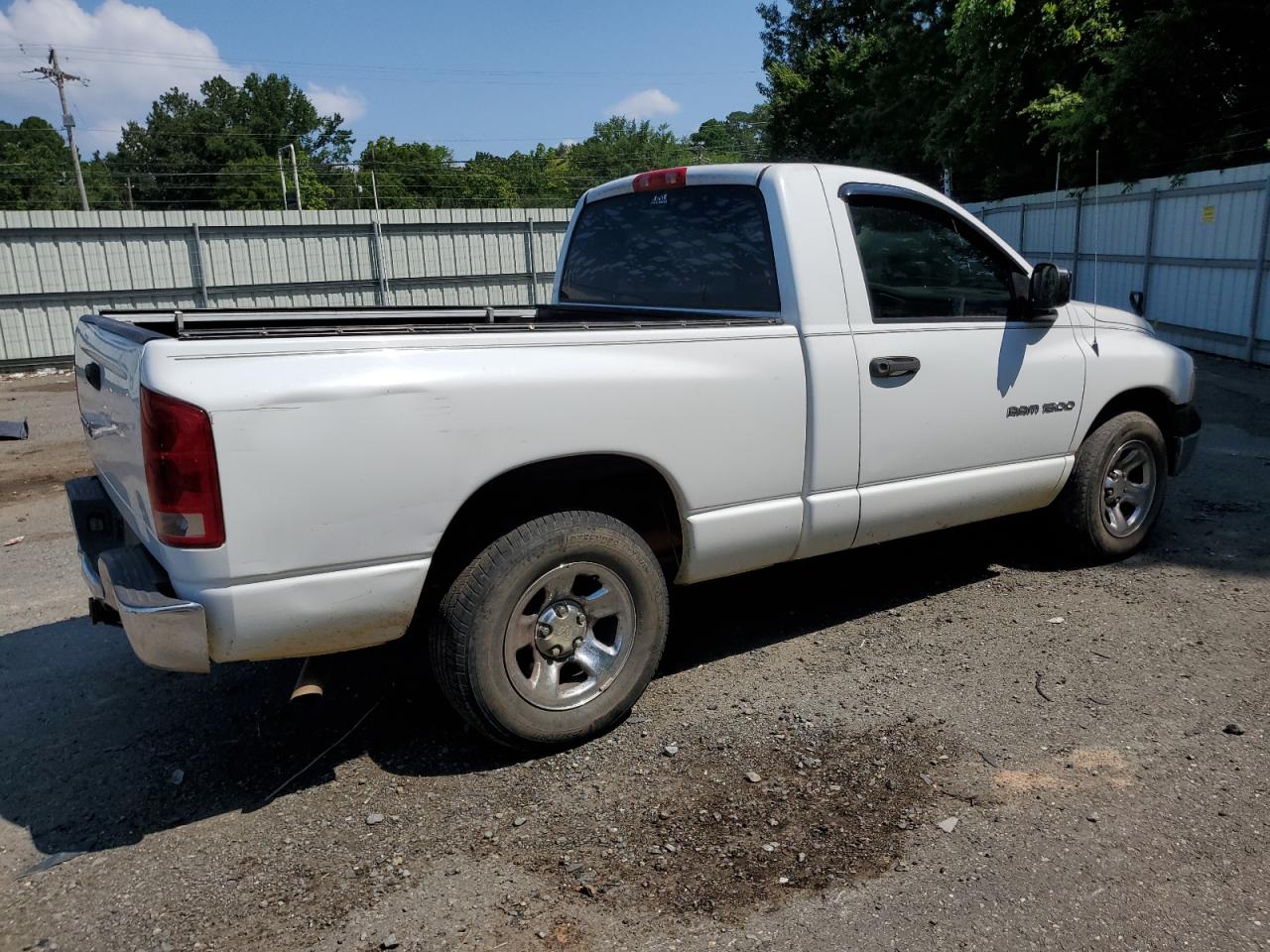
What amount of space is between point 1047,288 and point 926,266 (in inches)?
23.4

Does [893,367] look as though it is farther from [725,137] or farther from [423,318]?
[725,137]

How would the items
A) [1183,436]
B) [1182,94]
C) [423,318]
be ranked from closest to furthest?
[423,318] → [1183,436] → [1182,94]

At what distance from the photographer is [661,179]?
4555 millimetres

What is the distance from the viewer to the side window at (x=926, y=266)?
13.7 feet

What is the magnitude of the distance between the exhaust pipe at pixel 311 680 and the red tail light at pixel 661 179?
2.49 m

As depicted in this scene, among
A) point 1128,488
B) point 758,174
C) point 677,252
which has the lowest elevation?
point 1128,488

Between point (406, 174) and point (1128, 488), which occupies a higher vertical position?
point (406, 174)

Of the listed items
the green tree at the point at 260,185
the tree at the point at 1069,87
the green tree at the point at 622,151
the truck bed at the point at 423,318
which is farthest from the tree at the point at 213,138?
the truck bed at the point at 423,318

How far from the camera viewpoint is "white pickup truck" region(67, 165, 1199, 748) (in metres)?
2.84

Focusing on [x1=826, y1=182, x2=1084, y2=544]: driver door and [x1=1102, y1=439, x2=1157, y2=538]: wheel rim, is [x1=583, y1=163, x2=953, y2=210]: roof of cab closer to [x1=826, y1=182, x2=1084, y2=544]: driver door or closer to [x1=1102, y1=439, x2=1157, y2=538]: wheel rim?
[x1=826, y1=182, x2=1084, y2=544]: driver door

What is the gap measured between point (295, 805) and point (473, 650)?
0.78 metres

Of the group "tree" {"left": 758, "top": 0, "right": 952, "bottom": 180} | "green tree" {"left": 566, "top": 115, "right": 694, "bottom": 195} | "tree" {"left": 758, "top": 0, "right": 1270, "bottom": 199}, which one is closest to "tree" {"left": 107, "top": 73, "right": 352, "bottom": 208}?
"green tree" {"left": 566, "top": 115, "right": 694, "bottom": 195}

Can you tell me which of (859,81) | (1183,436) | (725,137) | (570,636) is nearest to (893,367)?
(570,636)

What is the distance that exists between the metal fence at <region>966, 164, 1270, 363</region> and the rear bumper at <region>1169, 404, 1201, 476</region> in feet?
18.3
